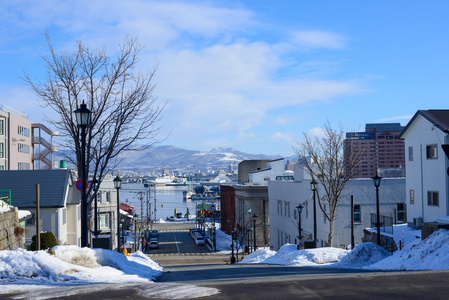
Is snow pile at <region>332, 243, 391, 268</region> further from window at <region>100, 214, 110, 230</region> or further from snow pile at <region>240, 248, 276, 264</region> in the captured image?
window at <region>100, 214, 110, 230</region>

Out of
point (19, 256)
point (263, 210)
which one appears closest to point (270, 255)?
point (19, 256)

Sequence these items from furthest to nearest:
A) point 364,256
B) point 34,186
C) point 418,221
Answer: point 34,186
point 418,221
point 364,256

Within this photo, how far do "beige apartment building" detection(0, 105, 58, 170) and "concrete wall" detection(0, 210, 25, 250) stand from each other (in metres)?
45.9

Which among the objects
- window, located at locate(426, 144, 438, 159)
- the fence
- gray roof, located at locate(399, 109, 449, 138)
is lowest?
the fence

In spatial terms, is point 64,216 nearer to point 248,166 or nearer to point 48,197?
point 48,197

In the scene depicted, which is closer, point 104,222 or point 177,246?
point 104,222

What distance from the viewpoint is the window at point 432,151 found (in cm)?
3216

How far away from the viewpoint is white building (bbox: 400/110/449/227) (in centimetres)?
3119

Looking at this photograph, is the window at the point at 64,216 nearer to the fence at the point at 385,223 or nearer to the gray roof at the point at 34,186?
the gray roof at the point at 34,186

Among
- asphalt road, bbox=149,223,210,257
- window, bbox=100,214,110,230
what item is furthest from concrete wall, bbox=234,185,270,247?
window, bbox=100,214,110,230

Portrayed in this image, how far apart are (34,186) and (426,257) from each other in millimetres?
29414

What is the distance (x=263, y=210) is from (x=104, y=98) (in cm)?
4731

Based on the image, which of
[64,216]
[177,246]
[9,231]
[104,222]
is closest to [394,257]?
[9,231]

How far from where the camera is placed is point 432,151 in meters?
32.6
